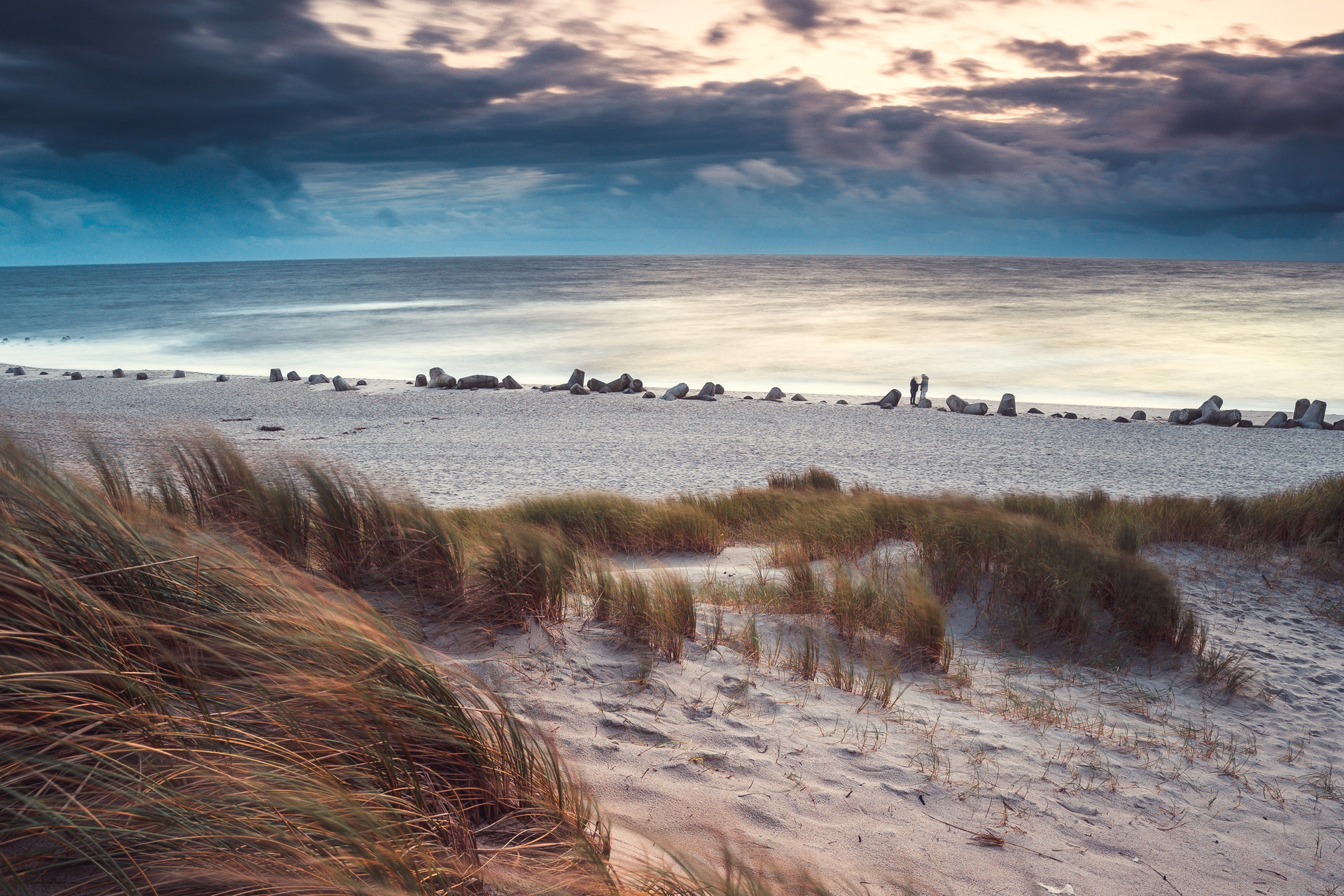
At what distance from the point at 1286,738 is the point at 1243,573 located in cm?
256

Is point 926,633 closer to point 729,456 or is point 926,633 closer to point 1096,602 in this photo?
point 1096,602

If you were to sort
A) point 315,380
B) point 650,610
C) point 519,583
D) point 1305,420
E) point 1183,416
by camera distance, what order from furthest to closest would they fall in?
point 315,380
point 1183,416
point 1305,420
point 650,610
point 519,583

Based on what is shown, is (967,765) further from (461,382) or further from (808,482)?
(461,382)

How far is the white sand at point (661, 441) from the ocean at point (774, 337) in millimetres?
5539

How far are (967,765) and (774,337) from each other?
104 feet

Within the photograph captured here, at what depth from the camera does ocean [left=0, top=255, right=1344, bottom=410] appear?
79.7ft

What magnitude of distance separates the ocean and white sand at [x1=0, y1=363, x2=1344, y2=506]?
5539 millimetres

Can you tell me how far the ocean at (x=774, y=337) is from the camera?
2430cm

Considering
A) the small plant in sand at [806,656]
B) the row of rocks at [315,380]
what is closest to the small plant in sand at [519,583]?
the small plant in sand at [806,656]

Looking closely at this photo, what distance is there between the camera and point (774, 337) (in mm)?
33812

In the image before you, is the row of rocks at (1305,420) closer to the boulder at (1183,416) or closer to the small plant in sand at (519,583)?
the boulder at (1183,416)

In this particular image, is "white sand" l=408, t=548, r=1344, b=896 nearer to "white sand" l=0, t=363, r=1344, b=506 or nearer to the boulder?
"white sand" l=0, t=363, r=1344, b=506


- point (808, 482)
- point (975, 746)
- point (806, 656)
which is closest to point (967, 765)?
point (975, 746)

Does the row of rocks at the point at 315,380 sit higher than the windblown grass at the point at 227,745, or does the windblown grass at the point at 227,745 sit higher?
the row of rocks at the point at 315,380
